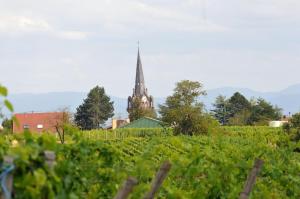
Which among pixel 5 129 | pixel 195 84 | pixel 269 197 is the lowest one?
pixel 269 197

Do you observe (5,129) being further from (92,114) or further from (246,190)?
(92,114)

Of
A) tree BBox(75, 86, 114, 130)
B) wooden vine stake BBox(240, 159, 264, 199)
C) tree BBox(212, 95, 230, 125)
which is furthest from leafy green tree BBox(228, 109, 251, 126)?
wooden vine stake BBox(240, 159, 264, 199)

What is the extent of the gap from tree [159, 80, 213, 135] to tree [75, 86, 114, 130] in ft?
107

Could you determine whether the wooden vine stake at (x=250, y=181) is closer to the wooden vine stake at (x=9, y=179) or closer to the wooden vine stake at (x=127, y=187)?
the wooden vine stake at (x=127, y=187)

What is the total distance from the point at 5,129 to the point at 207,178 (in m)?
1.84

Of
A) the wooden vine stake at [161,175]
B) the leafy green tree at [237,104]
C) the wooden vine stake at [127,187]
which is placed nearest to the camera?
the wooden vine stake at [127,187]

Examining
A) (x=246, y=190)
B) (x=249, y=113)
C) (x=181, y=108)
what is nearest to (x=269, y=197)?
(x=246, y=190)

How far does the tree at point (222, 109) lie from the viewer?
10456 centimetres

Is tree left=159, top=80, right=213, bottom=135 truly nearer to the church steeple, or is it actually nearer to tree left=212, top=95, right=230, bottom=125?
tree left=212, top=95, right=230, bottom=125

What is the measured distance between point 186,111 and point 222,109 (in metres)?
49.1

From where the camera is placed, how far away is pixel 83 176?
312 centimetres

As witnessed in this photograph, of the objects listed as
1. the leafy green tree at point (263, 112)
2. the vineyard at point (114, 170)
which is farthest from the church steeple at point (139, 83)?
the vineyard at point (114, 170)

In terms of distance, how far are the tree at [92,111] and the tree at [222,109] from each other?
2110 centimetres

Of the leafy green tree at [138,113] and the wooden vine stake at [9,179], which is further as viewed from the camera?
the leafy green tree at [138,113]
